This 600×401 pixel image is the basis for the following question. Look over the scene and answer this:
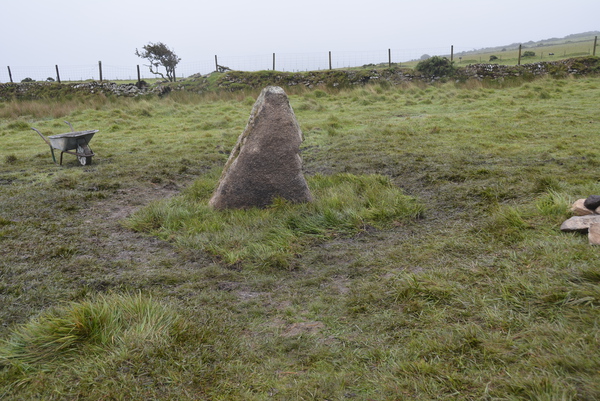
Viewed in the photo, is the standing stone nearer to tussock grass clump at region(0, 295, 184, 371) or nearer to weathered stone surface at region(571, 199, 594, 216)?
tussock grass clump at region(0, 295, 184, 371)

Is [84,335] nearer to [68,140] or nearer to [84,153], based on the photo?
[68,140]

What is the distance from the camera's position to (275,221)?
525 cm

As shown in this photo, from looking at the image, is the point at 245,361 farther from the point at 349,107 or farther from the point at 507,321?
the point at 349,107

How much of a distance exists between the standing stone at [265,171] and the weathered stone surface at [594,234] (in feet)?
11.0

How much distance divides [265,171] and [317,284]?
2.45 meters

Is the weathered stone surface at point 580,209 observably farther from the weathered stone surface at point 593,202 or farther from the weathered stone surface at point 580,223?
the weathered stone surface at point 580,223

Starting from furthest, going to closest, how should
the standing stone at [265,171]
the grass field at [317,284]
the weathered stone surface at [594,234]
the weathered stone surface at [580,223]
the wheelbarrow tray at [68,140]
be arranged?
the wheelbarrow tray at [68,140] → the standing stone at [265,171] → the weathered stone surface at [580,223] → the weathered stone surface at [594,234] → the grass field at [317,284]

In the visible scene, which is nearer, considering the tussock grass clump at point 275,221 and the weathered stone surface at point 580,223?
the weathered stone surface at point 580,223

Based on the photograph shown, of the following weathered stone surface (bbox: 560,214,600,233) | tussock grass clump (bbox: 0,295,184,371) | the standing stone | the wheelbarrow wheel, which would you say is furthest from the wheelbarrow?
weathered stone surface (bbox: 560,214,600,233)

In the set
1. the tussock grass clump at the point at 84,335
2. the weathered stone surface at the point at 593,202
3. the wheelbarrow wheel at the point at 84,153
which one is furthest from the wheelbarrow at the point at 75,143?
the weathered stone surface at the point at 593,202

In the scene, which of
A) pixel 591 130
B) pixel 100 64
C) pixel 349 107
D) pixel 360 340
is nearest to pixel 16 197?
pixel 360 340

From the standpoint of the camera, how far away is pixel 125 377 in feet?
7.91

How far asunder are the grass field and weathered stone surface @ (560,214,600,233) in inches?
7.0

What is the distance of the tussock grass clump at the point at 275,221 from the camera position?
456cm
